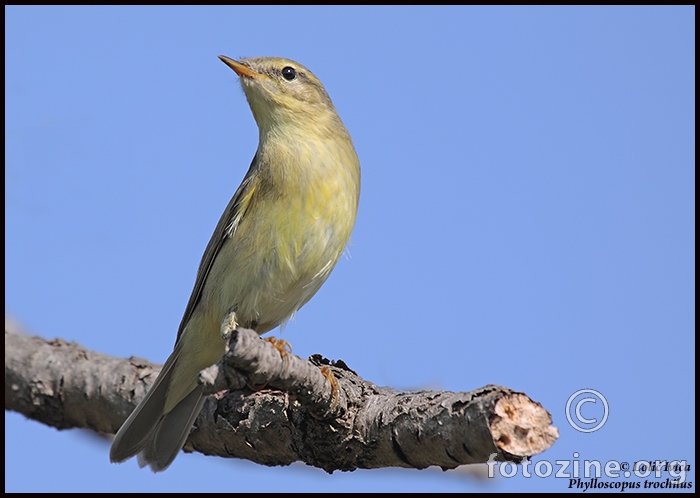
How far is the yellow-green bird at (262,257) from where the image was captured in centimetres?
512

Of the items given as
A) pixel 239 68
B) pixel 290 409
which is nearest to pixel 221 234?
pixel 239 68

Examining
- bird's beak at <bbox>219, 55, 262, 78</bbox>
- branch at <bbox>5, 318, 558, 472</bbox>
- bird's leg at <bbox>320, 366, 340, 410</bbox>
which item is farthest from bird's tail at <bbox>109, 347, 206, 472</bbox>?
bird's beak at <bbox>219, 55, 262, 78</bbox>

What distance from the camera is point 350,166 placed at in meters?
5.63

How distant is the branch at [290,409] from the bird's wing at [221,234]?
57 cm

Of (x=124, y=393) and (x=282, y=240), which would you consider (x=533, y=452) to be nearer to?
(x=282, y=240)

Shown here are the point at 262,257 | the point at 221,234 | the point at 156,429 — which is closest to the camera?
the point at 262,257

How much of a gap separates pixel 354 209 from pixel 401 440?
201 centimetres

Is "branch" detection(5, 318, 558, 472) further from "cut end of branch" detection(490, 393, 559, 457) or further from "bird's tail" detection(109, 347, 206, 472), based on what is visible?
"bird's tail" detection(109, 347, 206, 472)

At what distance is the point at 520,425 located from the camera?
329cm

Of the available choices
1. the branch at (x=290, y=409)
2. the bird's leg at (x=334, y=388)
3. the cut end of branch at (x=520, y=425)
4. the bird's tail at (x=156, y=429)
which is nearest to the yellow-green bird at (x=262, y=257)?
the bird's tail at (x=156, y=429)

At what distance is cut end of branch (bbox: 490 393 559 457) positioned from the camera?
3.30m

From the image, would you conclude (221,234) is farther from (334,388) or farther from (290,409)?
(334,388)

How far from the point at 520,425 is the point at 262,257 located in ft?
7.77

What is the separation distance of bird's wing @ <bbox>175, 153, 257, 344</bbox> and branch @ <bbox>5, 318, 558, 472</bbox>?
571 mm
